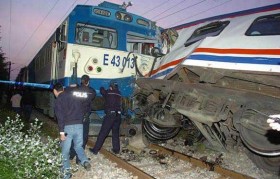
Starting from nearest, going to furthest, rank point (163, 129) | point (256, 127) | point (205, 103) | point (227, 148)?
point (256, 127)
point (205, 103)
point (227, 148)
point (163, 129)

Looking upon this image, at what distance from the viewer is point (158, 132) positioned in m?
8.38

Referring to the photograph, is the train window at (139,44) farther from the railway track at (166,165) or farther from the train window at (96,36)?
the railway track at (166,165)

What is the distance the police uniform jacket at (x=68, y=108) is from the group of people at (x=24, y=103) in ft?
26.7

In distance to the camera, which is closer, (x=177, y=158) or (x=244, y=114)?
(x=244, y=114)

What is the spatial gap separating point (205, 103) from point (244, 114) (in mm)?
967

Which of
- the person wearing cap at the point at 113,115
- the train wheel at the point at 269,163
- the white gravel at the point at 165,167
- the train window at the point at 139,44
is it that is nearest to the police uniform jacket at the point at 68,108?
the white gravel at the point at 165,167

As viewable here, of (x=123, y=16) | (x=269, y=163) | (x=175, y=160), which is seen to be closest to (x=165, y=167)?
(x=175, y=160)

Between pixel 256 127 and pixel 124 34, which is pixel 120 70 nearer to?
pixel 124 34

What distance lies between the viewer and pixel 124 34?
31.0ft

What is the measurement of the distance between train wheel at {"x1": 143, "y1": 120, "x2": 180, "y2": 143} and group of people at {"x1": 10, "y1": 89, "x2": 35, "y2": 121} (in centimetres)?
668

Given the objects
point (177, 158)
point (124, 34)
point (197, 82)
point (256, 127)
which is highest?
point (124, 34)

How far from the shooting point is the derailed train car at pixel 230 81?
5105 mm

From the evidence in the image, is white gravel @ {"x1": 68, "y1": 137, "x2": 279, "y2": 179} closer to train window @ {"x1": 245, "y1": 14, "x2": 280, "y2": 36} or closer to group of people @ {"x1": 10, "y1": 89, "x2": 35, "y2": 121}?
train window @ {"x1": 245, "y1": 14, "x2": 280, "y2": 36}

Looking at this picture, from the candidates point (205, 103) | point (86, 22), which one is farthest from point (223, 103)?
point (86, 22)
